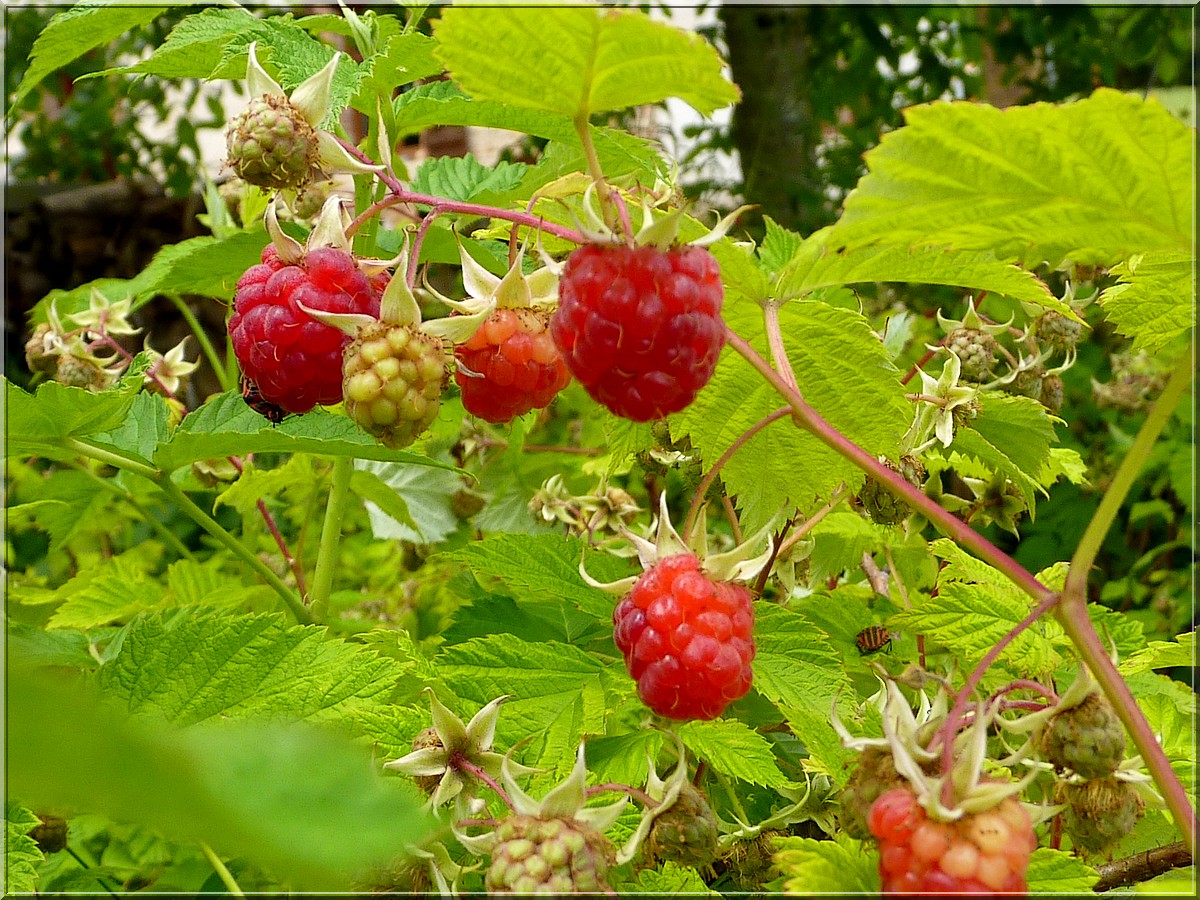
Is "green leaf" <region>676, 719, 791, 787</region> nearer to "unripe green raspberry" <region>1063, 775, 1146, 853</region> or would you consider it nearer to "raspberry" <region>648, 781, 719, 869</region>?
"raspberry" <region>648, 781, 719, 869</region>

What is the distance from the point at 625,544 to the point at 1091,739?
743 millimetres

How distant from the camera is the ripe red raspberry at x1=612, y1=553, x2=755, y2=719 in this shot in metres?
0.60

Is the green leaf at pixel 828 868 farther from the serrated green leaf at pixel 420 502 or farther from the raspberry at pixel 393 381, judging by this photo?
the serrated green leaf at pixel 420 502

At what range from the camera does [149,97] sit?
3504 mm

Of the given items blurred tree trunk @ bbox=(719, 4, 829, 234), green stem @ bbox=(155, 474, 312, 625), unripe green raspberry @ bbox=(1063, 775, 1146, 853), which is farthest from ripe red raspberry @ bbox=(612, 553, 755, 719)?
blurred tree trunk @ bbox=(719, 4, 829, 234)

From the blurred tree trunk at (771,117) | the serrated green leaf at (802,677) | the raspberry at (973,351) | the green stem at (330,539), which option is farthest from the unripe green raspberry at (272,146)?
the blurred tree trunk at (771,117)

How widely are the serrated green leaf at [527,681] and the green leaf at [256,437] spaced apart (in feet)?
0.48

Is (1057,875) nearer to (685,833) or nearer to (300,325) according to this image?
(685,833)

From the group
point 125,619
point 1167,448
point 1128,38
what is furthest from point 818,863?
point 1128,38

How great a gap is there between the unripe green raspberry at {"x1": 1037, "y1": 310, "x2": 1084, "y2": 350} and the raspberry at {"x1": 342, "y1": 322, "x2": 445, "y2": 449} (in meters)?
0.82

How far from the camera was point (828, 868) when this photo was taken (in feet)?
1.63

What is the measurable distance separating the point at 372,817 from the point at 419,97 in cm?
71

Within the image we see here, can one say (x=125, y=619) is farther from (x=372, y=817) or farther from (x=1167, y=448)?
(x=1167, y=448)

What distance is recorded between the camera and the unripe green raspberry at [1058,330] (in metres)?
1.16
